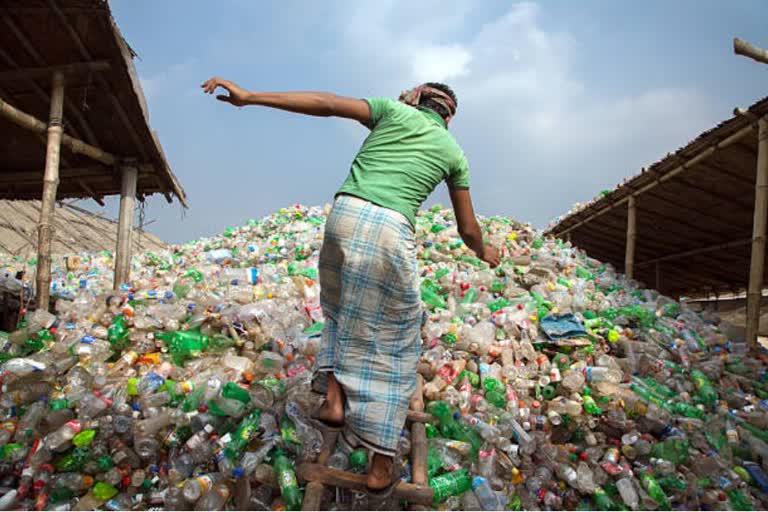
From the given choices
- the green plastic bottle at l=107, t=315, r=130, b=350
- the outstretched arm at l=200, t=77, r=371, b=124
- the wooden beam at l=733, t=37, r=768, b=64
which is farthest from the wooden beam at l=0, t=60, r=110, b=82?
the wooden beam at l=733, t=37, r=768, b=64

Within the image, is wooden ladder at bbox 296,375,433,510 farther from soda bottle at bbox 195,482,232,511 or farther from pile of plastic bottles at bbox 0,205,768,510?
soda bottle at bbox 195,482,232,511

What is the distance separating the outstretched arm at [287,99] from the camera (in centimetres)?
182

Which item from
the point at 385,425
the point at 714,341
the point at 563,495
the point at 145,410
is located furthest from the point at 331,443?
the point at 714,341

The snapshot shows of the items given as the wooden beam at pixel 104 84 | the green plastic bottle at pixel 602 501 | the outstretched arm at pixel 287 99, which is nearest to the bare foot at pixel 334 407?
the outstretched arm at pixel 287 99

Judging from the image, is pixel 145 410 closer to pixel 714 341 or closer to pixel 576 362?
pixel 576 362

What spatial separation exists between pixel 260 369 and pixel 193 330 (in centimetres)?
85

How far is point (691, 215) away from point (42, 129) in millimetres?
9570

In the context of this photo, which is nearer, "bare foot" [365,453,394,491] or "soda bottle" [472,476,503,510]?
"bare foot" [365,453,394,491]

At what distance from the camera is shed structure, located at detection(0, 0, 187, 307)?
4516mm

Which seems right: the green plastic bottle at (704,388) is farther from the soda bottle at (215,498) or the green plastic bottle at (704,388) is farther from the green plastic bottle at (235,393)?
the soda bottle at (215,498)

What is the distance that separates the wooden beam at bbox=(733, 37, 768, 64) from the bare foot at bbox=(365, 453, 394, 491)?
8.65ft

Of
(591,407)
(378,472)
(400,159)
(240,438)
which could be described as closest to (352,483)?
(378,472)

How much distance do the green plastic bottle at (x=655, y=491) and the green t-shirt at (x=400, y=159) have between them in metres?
2.46

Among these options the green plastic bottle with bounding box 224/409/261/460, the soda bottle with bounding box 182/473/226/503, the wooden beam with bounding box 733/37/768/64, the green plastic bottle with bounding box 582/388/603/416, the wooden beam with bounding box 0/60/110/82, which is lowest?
the soda bottle with bounding box 182/473/226/503
